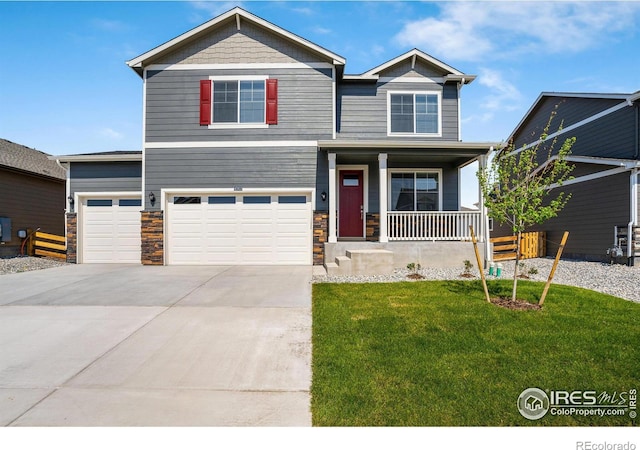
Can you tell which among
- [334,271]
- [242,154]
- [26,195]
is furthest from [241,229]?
[26,195]

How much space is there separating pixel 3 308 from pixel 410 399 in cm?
701

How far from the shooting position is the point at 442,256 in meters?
10.6

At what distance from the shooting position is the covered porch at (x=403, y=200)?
416 inches

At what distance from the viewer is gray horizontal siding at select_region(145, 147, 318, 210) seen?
1144cm

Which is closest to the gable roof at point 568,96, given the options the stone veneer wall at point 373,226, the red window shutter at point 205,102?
the stone veneer wall at point 373,226

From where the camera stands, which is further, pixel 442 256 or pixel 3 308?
pixel 442 256

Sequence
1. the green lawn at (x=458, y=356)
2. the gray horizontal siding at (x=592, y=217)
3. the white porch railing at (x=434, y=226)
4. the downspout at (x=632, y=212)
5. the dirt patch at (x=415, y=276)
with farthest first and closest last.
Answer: the gray horizontal siding at (x=592, y=217) → the downspout at (x=632, y=212) → the white porch railing at (x=434, y=226) → the dirt patch at (x=415, y=276) → the green lawn at (x=458, y=356)

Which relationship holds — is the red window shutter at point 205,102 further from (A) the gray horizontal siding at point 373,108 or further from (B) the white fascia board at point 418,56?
(B) the white fascia board at point 418,56

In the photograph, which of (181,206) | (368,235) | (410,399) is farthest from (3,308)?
(368,235)

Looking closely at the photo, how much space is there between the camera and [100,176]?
1226 centimetres

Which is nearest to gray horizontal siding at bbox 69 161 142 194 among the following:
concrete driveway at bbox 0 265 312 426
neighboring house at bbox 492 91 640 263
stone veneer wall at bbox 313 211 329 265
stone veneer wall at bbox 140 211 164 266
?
stone veneer wall at bbox 140 211 164 266

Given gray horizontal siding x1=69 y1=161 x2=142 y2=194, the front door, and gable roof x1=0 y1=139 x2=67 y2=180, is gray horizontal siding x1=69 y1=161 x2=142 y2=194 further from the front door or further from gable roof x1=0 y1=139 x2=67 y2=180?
the front door

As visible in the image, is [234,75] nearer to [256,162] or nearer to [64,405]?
[256,162]

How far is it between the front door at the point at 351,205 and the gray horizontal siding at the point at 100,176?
22.8 ft
